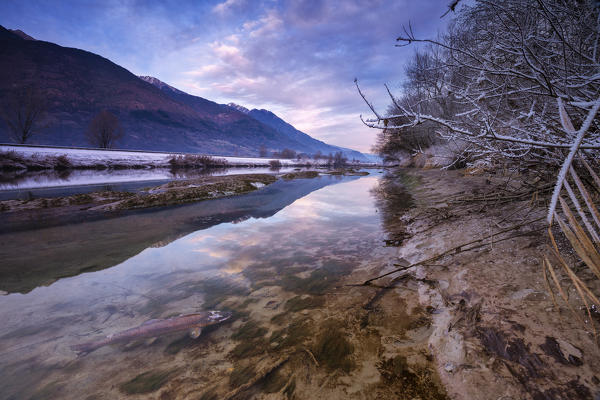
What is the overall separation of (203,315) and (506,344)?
9.30 ft

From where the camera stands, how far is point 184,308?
112 inches

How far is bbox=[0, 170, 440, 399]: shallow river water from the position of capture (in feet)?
6.12

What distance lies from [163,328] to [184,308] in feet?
1.34

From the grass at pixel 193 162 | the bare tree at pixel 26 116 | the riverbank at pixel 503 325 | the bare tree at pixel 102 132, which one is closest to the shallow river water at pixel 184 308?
the riverbank at pixel 503 325

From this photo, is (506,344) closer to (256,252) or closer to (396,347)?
(396,347)

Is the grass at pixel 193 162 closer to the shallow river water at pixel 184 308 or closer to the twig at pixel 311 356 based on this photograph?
the shallow river water at pixel 184 308

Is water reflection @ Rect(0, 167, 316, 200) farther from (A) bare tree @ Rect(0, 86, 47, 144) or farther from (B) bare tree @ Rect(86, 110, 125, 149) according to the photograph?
(B) bare tree @ Rect(86, 110, 125, 149)

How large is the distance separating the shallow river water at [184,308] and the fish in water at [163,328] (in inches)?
3.1

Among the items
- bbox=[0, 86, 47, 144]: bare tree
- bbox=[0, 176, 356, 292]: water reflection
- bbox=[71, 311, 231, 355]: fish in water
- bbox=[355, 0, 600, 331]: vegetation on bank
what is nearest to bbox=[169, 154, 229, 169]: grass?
bbox=[0, 86, 47, 144]: bare tree

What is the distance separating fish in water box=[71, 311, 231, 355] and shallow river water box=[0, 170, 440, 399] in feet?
0.26

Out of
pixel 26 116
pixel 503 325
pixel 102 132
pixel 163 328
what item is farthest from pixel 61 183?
pixel 102 132

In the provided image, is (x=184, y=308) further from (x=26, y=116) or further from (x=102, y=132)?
(x=102, y=132)

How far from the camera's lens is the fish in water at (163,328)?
2262 millimetres

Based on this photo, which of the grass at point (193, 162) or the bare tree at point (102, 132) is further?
the bare tree at point (102, 132)
